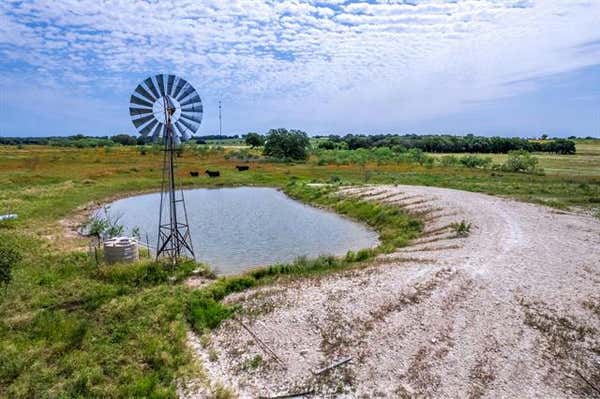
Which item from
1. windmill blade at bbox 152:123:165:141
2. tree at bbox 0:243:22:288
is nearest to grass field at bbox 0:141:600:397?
tree at bbox 0:243:22:288

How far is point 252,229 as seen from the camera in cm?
2655

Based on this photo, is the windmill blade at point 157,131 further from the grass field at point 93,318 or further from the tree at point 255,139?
the tree at point 255,139

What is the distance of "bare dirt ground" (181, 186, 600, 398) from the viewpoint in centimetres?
924

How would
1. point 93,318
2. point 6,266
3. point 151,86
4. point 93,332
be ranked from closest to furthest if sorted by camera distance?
point 93,332 < point 93,318 < point 6,266 < point 151,86

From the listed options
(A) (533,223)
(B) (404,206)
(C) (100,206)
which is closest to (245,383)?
(A) (533,223)

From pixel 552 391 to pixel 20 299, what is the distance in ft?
52.7

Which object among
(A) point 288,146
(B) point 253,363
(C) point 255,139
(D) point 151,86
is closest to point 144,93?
(D) point 151,86

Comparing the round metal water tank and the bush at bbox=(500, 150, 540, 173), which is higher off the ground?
the bush at bbox=(500, 150, 540, 173)

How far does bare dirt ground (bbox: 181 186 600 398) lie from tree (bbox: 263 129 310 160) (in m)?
73.4

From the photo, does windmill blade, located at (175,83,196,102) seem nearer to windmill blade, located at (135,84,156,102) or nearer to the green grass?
windmill blade, located at (135,84,156,102)

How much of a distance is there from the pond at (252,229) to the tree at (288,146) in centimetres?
4812

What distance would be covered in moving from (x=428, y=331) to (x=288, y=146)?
79607 mm

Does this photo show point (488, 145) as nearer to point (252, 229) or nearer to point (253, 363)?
point (252, 229)

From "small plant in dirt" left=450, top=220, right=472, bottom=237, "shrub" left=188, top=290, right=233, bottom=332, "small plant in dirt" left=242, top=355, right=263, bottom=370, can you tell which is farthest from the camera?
"small plant in dirt" left=450, top=220, right=472, bottom=237
